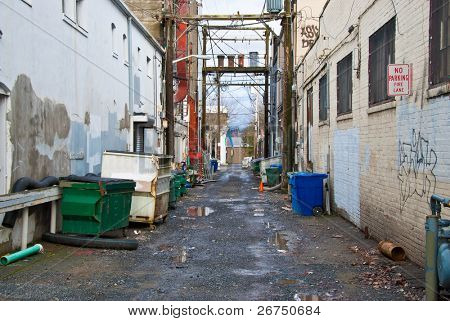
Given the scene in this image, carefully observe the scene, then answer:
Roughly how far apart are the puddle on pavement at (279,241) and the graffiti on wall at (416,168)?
2358 millimetres

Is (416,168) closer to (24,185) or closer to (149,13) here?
(24,185)

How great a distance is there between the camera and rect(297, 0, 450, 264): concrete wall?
7.55m

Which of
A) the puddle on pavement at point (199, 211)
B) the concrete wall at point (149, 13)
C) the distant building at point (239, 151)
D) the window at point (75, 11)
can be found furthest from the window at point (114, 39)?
the distant building at point (239, 151)

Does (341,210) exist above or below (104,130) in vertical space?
below

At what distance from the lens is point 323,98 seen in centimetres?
1812

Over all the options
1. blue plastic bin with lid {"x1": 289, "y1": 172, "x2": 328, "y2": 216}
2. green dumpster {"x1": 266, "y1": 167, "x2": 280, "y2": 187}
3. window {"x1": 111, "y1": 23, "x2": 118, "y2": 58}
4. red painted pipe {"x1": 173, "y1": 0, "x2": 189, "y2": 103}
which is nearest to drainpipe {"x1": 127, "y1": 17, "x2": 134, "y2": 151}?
window {"x1": 111, "y1": 23, "x2": 118, "y2": 58}

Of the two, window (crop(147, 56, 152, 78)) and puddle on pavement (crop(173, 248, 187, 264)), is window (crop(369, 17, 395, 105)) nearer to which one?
puddle on pavement (crop(173, 248, 187, 264))

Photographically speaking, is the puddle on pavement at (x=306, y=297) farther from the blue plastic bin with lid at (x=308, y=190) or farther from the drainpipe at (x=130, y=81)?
the drainpipe at (x=130, y=81)

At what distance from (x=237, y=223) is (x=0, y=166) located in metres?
6.56

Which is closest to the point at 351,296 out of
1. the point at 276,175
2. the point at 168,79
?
the point at 168,79

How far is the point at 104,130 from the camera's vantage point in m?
15.3

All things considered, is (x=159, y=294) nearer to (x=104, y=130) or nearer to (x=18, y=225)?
(x=18, y=225)

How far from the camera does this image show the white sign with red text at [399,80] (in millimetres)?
8188

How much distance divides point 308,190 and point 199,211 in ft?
11.5
